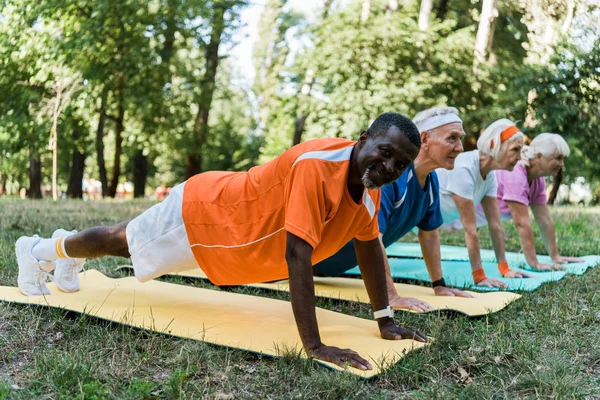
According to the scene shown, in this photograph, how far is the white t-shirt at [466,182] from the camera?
4699 mm

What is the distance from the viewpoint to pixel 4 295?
3361mm

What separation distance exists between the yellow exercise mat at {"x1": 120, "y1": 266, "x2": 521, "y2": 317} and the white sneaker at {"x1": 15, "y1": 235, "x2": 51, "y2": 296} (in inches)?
45.7

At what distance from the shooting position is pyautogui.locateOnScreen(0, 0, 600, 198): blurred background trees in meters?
10.6

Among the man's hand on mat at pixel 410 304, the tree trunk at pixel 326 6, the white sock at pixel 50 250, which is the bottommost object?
the man's hand on mat at pixel 410 304

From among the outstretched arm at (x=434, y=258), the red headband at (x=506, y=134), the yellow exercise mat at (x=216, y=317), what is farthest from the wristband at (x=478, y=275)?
the yellow exercise mat at (x=216, y=317)

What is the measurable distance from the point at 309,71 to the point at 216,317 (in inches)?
687

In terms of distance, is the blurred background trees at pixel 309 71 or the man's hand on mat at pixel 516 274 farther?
the blurred background trees at pixel 309 71

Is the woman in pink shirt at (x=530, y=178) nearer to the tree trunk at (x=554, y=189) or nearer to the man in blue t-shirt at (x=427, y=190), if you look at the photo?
the man in blue t-shirt at (x=427, y=190)

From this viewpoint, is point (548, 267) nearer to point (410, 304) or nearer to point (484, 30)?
point (410, 304)

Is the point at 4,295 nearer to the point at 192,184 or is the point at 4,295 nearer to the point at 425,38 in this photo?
the point at 192,184

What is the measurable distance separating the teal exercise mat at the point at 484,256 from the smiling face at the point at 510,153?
111 centimetres

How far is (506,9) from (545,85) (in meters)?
5.09

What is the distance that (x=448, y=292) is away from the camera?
13.3ft

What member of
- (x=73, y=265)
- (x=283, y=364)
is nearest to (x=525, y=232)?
(x=283, y=364)
